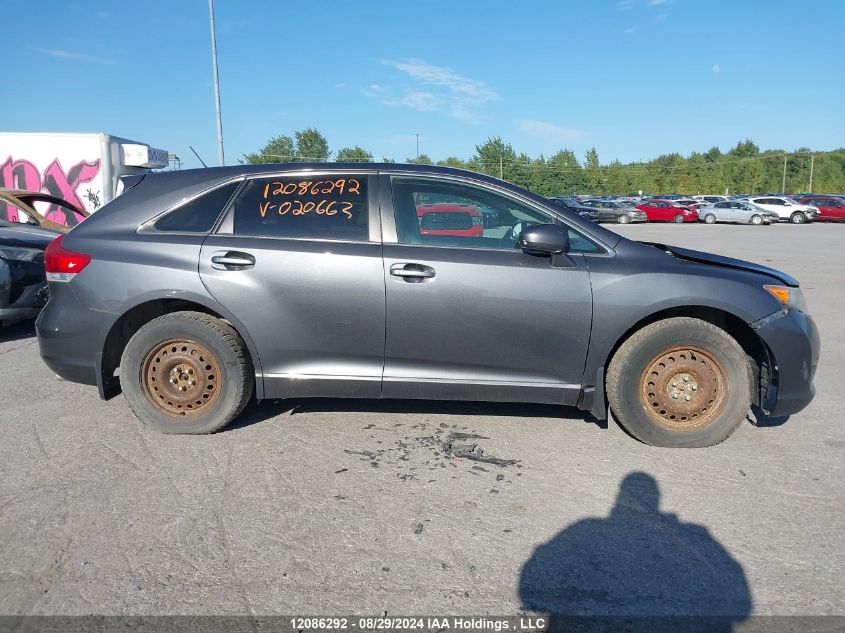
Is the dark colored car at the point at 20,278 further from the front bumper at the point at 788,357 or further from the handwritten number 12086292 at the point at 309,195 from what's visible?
the front bumper at the point at 788,357

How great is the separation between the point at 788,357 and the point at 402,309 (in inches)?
93.4

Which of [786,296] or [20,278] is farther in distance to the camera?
[20,278]

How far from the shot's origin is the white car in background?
39.0m

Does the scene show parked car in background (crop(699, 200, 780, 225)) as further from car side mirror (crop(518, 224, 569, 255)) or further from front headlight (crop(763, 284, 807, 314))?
car side mirror (crop(518, 224, 569, 255))

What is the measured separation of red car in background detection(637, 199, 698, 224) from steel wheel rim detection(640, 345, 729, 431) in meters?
41.7

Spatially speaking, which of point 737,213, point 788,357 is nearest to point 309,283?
point 788,357

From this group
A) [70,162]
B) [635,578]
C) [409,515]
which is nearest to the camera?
[635,578]

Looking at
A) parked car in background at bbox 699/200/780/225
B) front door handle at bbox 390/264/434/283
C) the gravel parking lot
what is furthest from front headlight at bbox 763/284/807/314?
parked car in background at bbox 699/200/780/225

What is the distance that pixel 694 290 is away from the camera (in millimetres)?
3828

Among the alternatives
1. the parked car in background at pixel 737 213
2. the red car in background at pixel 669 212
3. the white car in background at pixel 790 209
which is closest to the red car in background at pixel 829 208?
the white car in background at pixel 790 209

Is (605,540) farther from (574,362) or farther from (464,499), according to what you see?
(574,362)

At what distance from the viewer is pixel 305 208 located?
4066 mm

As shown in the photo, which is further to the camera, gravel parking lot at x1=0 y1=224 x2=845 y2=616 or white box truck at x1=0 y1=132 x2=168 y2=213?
white box truck at x1=0 y1=132 x2=168 y2=213

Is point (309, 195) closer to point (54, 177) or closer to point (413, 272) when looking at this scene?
point (413, 272)
